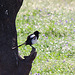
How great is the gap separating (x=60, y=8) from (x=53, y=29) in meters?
2.78

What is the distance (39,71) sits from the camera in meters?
5.95

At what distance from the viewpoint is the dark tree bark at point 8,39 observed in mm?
3948

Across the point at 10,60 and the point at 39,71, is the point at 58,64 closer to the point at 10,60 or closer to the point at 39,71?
the point at 39,71

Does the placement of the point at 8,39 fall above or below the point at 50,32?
above

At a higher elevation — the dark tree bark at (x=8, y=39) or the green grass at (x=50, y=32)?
the dark tree bark at (x=8, y=39)

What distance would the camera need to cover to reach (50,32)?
823 centimetres

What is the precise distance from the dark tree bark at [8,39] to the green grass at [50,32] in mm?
1714

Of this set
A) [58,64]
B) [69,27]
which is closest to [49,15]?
[69,27]

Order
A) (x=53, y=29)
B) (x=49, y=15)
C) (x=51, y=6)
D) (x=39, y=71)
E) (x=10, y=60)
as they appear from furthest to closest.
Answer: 1. (x=51, y=6)
2. (x=49, y=15)
3. (x=53, y=29)
4. (x=39, y=71)
5. (x=10, y=60)

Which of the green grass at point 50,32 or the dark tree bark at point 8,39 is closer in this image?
the dark tree bark at point 8,39

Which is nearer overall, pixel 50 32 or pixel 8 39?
pixel 8 39

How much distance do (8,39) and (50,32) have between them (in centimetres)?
429

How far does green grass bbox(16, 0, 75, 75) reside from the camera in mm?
6271

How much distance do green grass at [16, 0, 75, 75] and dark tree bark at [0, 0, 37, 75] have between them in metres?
1.71
